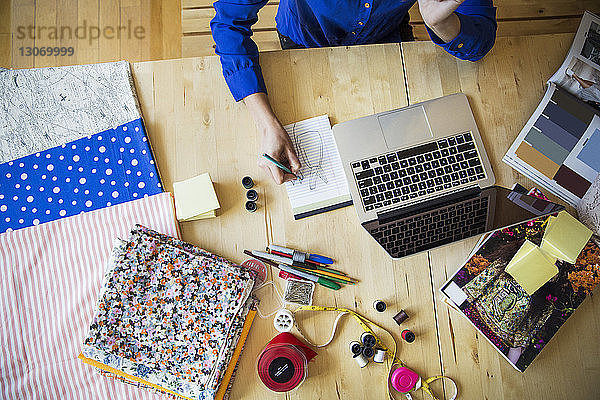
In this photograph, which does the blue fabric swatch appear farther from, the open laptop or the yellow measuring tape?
the yellow measuring tape

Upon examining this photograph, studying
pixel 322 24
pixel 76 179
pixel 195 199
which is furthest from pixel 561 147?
pixel 76 179

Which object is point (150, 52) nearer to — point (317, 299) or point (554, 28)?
point (317, 299)

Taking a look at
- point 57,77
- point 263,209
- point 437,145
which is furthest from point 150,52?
point 437,145

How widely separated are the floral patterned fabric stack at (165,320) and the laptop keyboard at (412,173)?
382 mm

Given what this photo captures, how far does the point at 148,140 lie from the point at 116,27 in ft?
3.34

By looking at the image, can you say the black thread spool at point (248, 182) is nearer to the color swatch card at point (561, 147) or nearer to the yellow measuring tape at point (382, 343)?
the yellow measuring tape at point (382, 343)

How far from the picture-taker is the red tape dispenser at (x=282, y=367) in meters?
1.03

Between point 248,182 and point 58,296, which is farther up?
point 248,182

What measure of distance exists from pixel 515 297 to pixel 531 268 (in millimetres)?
84

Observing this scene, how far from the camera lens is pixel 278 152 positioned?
3.61 feet

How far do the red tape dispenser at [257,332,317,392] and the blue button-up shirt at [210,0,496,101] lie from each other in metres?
0.64

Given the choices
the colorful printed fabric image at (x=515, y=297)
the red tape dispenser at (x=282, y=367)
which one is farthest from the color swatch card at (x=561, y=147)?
the red tape dispenser at (x=282, y=367)

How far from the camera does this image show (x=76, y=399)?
3.44 ft

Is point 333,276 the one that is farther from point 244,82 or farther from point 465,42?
point 465,42
